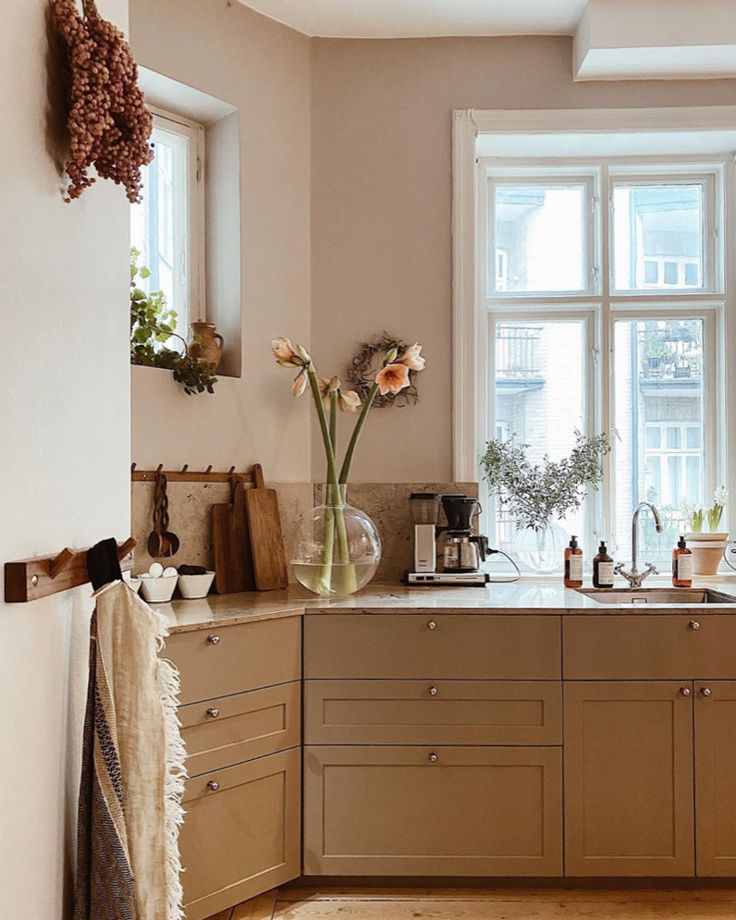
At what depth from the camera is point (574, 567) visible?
3.45 m

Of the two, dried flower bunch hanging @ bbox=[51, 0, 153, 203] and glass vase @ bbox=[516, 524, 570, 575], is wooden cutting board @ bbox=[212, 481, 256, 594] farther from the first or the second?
dried flower bunch hanging @ bbox=[51, 0, 153, 203]

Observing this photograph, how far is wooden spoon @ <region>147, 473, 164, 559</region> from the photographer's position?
308cm

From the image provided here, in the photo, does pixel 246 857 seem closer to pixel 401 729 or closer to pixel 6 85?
pixel 401 729

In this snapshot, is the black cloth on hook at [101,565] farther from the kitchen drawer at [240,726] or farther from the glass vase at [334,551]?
the glass vase at [334,551]

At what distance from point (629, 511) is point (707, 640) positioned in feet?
3.30

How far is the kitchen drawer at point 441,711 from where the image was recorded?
9.41ft

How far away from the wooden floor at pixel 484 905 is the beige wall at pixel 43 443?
1394mm

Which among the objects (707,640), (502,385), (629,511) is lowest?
(707,640)

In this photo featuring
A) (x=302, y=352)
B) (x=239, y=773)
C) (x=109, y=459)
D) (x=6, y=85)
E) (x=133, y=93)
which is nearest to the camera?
(x=6, y=85)

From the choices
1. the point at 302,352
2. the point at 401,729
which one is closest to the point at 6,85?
the point at 302,352

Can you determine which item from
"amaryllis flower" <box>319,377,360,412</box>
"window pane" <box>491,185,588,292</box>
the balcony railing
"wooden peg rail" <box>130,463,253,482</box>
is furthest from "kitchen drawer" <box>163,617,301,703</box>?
"window pane" <box>491,185,588,292</box>

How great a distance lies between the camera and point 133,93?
1582 mm

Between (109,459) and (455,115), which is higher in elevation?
(455,115)

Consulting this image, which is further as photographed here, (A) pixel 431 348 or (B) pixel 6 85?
(A) pixel 431 348
